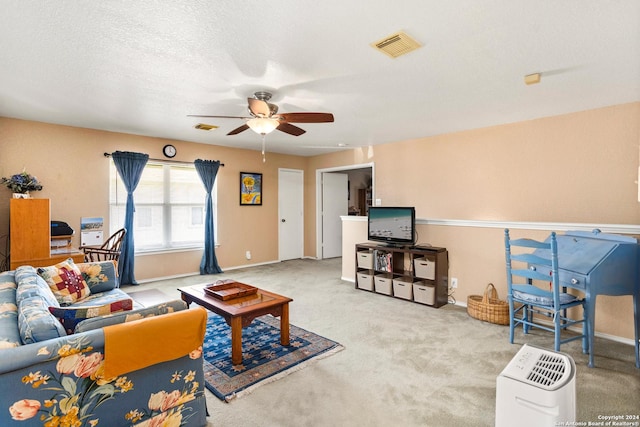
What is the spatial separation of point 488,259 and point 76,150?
577 centimetres

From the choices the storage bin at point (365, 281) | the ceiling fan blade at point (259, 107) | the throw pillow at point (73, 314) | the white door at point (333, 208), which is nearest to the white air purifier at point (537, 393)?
the throw pillow at point (73, 314)

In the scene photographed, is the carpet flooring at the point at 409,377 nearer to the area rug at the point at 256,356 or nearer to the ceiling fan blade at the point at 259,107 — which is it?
the area rug at the point at 256,356

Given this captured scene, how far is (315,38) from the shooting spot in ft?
7.02

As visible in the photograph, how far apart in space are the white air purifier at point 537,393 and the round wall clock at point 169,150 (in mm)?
5440

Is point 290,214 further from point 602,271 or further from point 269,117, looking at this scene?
point 602,271

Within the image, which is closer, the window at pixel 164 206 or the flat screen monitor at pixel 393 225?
the flat screen monitor at pixel 393 225

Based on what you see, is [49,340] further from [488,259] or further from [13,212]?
[488,259]

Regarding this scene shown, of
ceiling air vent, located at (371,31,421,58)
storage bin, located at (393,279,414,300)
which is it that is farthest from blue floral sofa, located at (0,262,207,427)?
storage bin, located at (393,279,414,300)

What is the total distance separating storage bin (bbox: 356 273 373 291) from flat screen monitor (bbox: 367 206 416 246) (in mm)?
561

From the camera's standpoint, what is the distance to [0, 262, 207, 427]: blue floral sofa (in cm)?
129

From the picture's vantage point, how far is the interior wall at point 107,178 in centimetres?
414

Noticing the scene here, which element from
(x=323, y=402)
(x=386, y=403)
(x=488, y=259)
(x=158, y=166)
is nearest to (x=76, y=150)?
(x=158, y=166)

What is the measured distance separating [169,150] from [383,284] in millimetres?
4117

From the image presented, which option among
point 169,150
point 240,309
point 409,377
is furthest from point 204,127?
point 409,377
